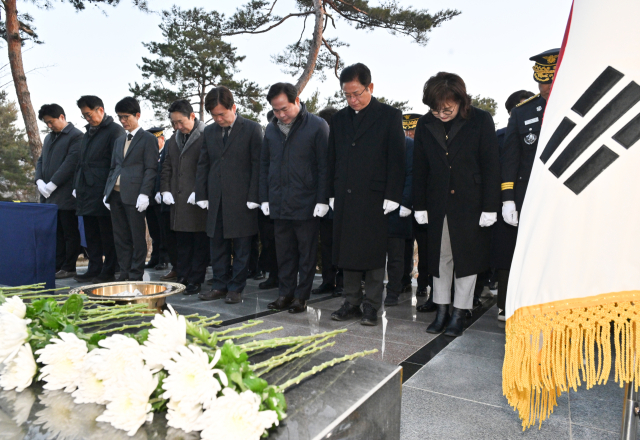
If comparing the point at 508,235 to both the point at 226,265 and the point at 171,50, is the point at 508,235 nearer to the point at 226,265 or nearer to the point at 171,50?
the point at 226,265

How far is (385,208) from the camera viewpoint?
3.83m

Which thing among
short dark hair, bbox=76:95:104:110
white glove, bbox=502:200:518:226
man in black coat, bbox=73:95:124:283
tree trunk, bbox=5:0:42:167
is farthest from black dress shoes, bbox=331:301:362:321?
tree trunk, bbox=5:0:42:167

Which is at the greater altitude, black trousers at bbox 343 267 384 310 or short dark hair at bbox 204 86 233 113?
short dark hair at bbox 204 86 233 113

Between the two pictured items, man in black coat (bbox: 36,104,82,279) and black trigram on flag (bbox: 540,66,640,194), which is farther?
man in black coat (bbox: 36,104,82,279)

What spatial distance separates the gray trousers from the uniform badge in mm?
771

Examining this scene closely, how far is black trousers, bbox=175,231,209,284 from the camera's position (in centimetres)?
537

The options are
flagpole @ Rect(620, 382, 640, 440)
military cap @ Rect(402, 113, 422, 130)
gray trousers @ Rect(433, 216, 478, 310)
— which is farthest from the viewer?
military cap @ Rect(402, 113, 422, 130)

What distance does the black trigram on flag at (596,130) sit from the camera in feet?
4.22

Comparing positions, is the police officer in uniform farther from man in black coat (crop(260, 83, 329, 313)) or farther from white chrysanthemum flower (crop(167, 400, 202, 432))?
white chrysanthemum flower (crop(167, 400, 202, 432))

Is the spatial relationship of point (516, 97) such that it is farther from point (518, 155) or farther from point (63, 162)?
point (63, 162)

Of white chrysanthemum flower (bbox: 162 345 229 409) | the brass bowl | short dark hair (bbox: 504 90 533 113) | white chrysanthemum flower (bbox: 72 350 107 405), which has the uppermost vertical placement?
short dark hair (bbox: 504 90 533 113)

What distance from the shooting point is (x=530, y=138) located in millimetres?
3410

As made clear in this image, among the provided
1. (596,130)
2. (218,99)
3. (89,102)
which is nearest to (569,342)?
(596,130)

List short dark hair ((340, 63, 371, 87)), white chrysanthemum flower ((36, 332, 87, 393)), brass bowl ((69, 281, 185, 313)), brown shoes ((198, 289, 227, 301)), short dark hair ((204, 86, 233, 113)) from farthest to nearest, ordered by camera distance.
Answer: brown shoes ((198, 289, 227, 301)) → short dark hair ((204, 86, 233, 113)) → short dark hair ((340, 63, 371, 87)) → brass bowl ((69, 281, 185, 313)) → white chrysanthemum flower ((36, 332, 87, 393))
